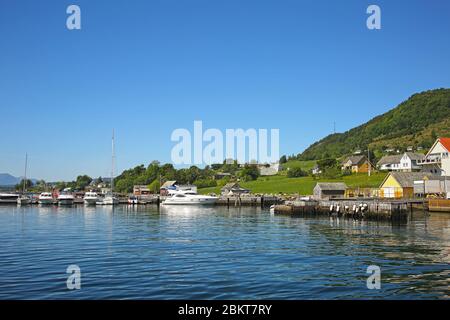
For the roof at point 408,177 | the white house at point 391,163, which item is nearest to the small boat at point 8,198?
the roof at point 408,177

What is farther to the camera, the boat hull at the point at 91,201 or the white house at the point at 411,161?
the white house at the point at 411,161

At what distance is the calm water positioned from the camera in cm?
1991

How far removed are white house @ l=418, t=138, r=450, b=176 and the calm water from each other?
69467 mm

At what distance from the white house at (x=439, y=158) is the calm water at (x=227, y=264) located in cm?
6947

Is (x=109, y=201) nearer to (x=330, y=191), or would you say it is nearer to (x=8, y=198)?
(x=8, y=198)

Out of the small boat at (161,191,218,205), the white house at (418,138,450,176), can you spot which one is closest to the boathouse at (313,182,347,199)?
the white house at (418,138,450,176)

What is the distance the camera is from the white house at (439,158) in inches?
4114

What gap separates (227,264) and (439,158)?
345 feet

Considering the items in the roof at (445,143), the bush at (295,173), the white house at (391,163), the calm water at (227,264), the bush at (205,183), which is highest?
the roof at (445,143)

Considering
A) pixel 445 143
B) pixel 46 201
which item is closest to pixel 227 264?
pixel 445 143

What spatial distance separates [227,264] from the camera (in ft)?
87.4

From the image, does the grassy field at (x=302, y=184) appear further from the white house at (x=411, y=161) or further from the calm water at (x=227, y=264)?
the calm water at (x=227, y=264)

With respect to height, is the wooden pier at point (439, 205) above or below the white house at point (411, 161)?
below
